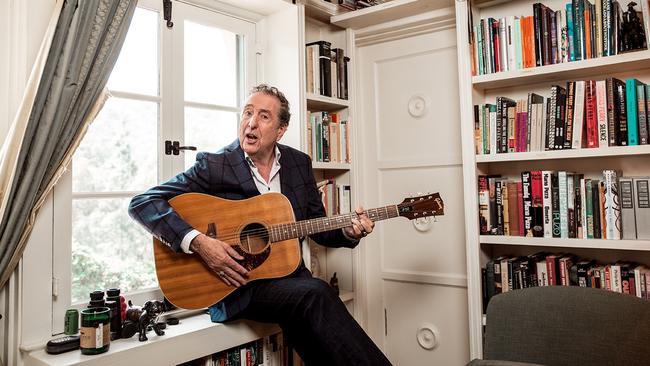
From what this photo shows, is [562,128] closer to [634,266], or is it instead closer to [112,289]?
[634,266]

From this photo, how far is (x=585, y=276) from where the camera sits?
1.81 metres

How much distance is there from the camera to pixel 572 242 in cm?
180

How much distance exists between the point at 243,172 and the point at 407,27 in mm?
1187

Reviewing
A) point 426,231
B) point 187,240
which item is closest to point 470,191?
point 426,231

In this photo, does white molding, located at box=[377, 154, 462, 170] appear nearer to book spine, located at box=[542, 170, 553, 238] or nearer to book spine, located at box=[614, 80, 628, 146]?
book spine, located at box=[542, 170, 553, 238]

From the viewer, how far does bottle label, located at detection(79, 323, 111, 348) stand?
4.75 ft

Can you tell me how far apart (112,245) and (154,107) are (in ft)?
1.87

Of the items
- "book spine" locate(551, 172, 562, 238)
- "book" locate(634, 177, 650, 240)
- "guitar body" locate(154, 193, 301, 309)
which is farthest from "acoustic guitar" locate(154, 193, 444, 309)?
"book" locate(634, 177, 650, 240)

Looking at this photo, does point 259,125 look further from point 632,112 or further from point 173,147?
point 632,112

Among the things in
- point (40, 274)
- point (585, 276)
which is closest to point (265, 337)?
point (40, 274)

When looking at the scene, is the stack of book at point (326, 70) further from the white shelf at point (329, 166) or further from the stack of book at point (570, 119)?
the stack of book at point (570, 119)

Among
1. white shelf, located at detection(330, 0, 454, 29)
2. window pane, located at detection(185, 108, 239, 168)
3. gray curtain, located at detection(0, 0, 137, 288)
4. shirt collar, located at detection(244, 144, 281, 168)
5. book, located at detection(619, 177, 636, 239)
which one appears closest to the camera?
gray curtain, located at detection(0, 0, 137, 288)

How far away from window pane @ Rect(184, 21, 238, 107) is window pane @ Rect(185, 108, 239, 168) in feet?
0.18

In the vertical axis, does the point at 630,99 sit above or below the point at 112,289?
above
